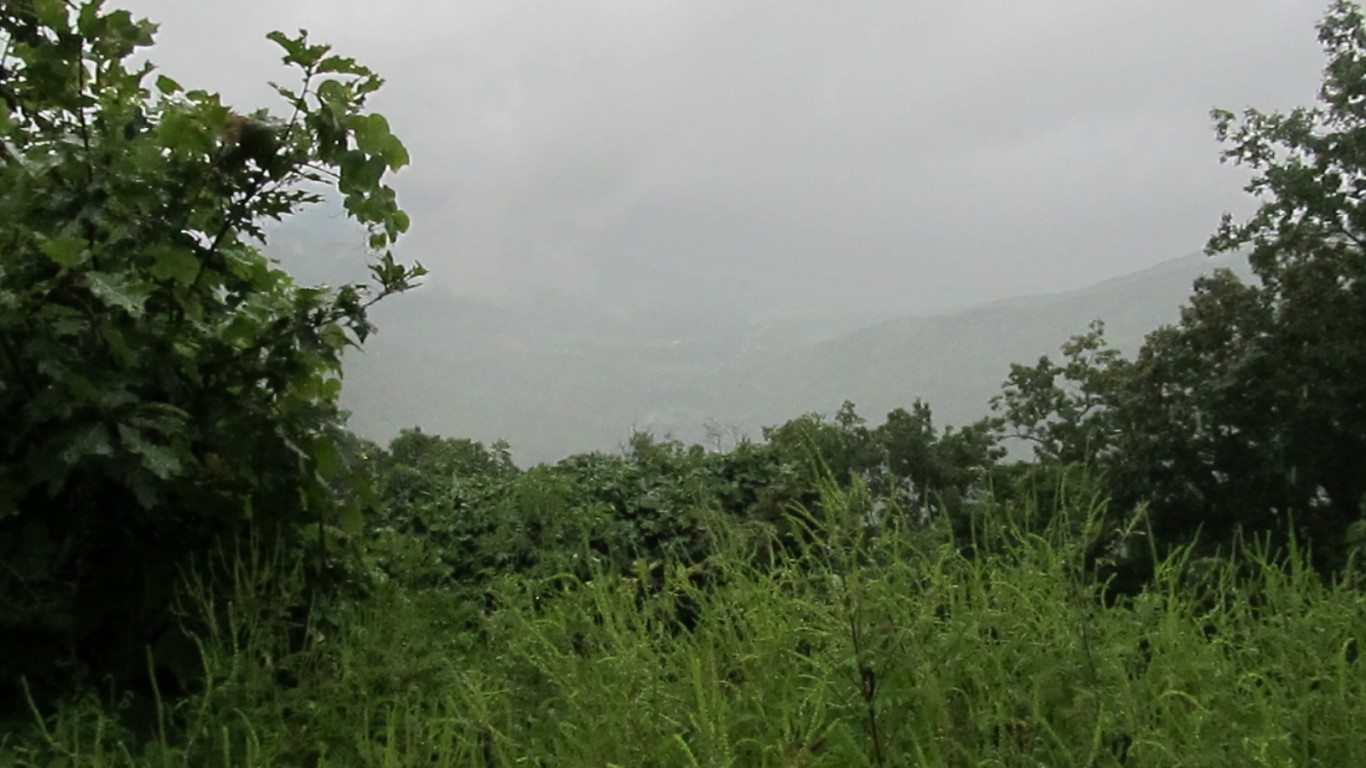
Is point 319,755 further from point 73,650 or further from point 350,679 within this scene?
point 73,650

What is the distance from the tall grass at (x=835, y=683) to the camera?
1826 millimetres

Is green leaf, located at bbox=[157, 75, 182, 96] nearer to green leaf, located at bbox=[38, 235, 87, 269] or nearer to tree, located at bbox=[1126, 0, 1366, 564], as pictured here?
green leaf, located at bbox=[38, 235, 87, 269]

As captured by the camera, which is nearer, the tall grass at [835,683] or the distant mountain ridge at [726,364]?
the tall grass at [835,683]

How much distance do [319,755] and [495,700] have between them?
14.8 inches

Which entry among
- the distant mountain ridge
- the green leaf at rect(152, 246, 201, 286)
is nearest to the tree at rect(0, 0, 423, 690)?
the green leaf at rect(152, 246, 201, 286)

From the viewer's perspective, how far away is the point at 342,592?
3061 mm

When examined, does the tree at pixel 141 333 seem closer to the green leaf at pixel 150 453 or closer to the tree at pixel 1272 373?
the green leaf at pixel 150 453

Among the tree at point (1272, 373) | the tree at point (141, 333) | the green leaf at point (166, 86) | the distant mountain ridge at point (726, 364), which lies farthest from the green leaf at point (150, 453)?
the distant mountain ridge at point (726, 364)

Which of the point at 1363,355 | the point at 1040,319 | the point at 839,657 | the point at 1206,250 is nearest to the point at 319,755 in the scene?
the point at 839,657

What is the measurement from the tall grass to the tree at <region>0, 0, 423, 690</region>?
233mm

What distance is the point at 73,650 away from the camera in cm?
269

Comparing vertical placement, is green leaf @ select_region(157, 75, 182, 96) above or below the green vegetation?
above

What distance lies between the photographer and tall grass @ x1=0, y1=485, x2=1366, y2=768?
1.83 metres

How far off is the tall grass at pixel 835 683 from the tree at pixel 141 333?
23cm
